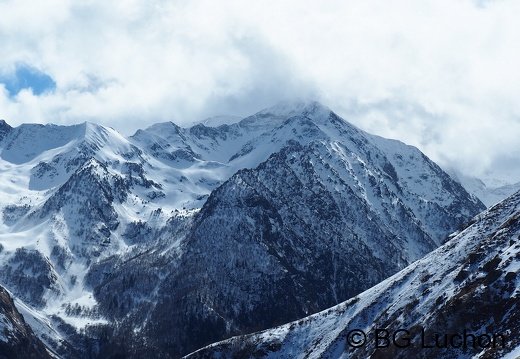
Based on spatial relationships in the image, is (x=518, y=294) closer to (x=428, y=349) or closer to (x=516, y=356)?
(x=428, y=349)

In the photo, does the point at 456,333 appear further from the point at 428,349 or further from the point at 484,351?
the point at 484,351

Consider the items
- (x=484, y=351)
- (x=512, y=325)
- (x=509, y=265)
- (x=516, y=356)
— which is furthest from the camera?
(x=509, y=265)

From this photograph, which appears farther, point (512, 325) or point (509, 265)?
point (509, 265)

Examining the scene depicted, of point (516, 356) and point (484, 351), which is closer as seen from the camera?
point (516, 356)

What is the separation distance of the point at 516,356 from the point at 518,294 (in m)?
48.0

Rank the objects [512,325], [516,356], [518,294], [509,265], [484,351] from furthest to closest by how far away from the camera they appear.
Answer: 1. [509,265]
2. [518,294]
3. [512,325]
4. [484,351]
5. [516,356]

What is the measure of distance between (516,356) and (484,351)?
2212 cm

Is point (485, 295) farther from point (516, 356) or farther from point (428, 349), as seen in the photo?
point (516, 356)

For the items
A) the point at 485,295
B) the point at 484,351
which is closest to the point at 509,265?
the point at 485,295

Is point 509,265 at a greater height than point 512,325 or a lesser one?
greater

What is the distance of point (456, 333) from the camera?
7623 inches

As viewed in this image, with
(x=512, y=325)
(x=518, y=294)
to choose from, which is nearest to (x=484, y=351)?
(x=512, y=325)

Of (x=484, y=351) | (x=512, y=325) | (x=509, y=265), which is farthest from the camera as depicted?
(x=509, y=265)

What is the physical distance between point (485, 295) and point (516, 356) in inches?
2132
